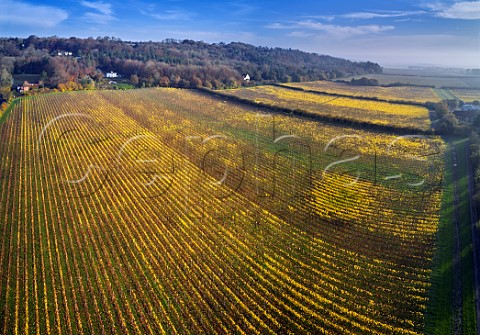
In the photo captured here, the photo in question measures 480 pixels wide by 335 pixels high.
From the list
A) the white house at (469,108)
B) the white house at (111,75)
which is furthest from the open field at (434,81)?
the white house at (111,75)

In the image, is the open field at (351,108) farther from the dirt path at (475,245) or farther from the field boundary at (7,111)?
the field boundary at (7,111)

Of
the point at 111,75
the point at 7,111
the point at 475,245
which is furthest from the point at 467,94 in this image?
the point at 7,111

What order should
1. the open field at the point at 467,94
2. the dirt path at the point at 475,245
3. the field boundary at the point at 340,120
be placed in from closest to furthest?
the dirt path at the point at 475,245, the field boundary at the point at 340,120, the open field at the point at 467,94

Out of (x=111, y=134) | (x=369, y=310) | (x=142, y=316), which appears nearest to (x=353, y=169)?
(x=369, y=310)

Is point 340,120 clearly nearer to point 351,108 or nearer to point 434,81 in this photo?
point 351,108

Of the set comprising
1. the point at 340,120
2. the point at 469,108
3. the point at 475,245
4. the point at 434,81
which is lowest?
the point at 475,245

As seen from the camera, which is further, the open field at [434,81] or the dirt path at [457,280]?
the open field at [434,81]

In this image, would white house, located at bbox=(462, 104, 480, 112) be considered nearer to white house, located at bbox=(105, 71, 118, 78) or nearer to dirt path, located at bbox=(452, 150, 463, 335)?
dirt path, located at bbox=(452, 150, 463, 335)
